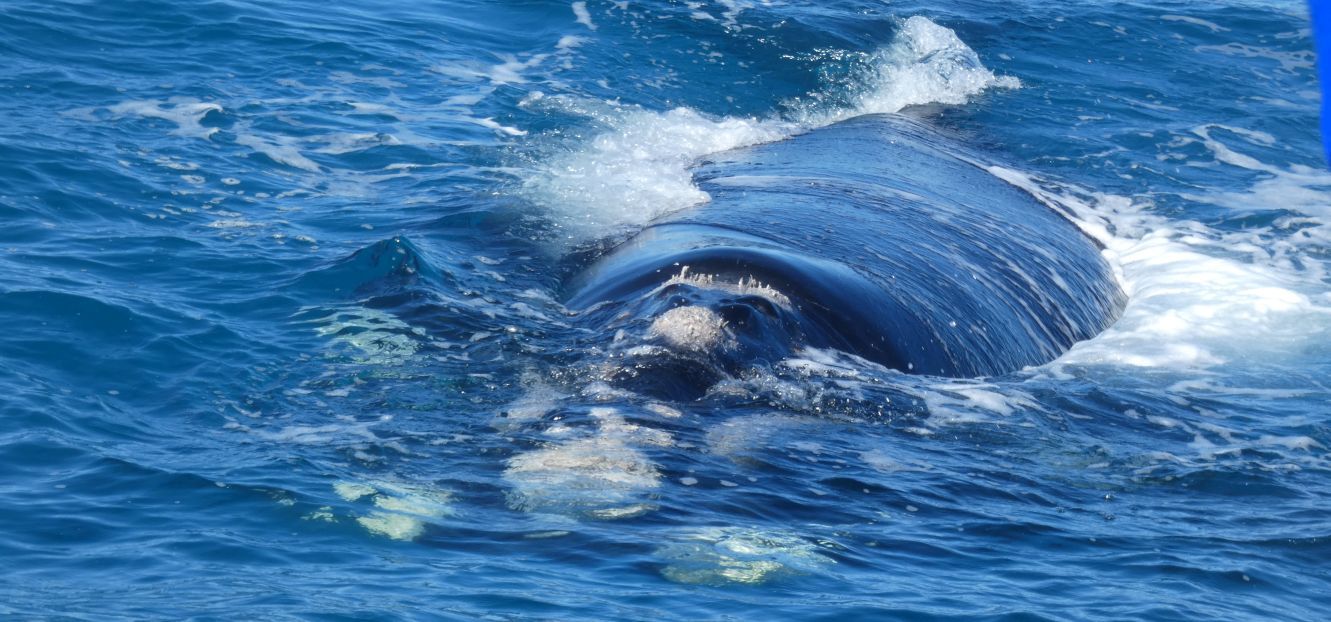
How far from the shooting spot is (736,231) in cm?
1167

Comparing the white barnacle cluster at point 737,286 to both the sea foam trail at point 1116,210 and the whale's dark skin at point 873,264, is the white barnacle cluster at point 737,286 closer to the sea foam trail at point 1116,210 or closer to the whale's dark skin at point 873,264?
the whale's dark skin at point 873,264

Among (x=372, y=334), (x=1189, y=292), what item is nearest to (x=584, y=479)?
(x=372, y=334)

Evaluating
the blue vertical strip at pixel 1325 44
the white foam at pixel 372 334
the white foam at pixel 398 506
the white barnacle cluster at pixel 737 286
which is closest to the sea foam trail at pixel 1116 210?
the white foam at pixel 372 334

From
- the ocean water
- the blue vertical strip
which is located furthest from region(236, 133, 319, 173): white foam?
the blue vertical strip

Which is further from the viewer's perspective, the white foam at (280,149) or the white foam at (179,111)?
the white foam at (179,111)

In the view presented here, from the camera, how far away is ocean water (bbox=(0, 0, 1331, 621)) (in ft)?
23.1

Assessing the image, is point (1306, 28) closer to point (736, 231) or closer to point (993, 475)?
point (736, 231)

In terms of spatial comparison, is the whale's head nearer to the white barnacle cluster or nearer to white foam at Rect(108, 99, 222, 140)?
the white barnacle cluster

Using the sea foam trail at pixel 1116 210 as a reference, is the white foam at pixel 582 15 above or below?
above

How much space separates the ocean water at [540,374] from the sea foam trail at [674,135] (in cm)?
8

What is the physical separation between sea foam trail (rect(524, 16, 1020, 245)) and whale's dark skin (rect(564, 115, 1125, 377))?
759 millimetres

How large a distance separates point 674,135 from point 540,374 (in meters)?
8.84

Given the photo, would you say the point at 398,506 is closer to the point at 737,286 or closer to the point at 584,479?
the point at 584,479

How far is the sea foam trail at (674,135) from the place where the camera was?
1420 centimetres
